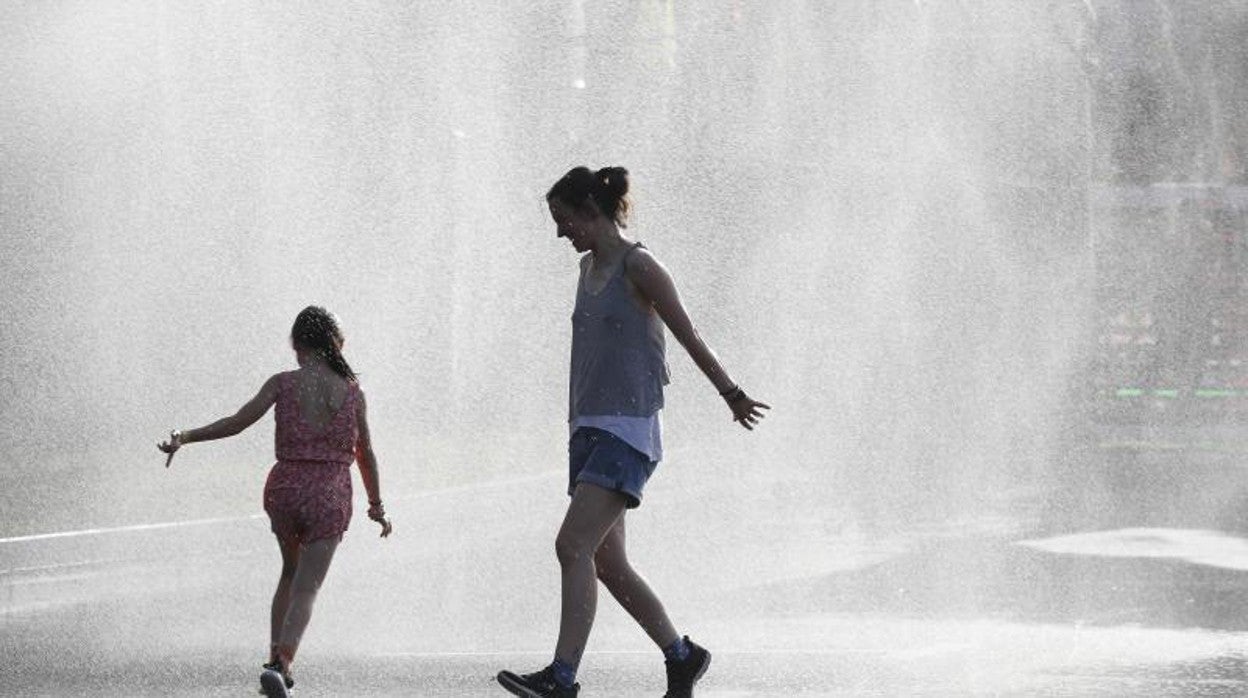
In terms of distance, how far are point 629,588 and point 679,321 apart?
78 centimetres

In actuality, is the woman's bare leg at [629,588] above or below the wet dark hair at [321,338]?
below

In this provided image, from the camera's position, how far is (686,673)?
5.90 meters

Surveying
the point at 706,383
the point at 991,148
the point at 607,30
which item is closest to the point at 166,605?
the point at 991,148

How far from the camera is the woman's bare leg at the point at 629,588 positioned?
5.89 meters

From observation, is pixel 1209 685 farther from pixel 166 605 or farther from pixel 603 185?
pixel 166 605

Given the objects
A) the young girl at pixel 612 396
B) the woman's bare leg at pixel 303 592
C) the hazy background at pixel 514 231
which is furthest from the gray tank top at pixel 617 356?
the hazy background at pixel 514 231

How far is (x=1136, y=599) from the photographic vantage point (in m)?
9.43

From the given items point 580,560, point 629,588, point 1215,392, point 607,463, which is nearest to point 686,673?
point 629,588

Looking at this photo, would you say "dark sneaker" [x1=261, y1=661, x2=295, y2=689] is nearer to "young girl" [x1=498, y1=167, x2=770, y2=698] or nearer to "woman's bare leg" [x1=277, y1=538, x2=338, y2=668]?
"woman's bare leg" [x1=277, y1=538, x2=338, y2=668]

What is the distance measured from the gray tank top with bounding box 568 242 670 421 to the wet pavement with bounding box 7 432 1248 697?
124cm

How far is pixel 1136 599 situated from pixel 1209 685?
2764mm

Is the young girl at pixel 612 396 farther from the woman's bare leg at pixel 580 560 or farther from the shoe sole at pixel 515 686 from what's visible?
the shoe sole at pixel 515 686

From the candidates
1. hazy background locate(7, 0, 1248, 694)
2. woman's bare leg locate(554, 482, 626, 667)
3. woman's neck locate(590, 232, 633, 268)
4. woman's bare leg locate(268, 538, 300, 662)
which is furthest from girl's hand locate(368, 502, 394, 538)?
hazy background locate(7, 0, 1248, 694)

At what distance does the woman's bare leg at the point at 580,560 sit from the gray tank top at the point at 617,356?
25 centimetres
